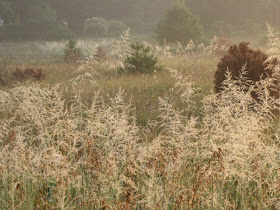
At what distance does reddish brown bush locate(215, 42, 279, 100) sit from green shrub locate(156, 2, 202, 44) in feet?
57.7

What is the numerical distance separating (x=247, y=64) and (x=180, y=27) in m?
18.1

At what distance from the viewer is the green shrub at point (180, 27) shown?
23.4 metres

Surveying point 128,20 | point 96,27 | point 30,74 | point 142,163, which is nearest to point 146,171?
point 142,163

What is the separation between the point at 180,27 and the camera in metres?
23.3

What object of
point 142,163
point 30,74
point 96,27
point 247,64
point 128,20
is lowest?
point 30,74

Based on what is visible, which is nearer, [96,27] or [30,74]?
[30,74]

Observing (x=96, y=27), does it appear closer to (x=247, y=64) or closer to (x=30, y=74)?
(x=30, y=74)

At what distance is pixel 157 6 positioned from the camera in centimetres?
5619

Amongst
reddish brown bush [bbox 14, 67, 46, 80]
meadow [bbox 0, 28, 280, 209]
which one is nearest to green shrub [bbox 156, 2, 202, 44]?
reddish brown bush [bbox 14, 67, 46, 80]

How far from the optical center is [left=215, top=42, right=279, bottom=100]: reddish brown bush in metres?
5.91

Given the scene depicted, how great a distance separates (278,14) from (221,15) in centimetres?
673

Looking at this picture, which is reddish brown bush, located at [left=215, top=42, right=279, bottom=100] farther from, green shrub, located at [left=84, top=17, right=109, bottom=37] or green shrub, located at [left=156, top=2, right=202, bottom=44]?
green shrub, located at [left=84, top=17, right=109, bottom=37]

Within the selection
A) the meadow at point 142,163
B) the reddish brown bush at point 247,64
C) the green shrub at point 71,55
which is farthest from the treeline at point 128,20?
the meadow at point 142,163

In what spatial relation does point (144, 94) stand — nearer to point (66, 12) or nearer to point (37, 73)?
point (37, 73)
